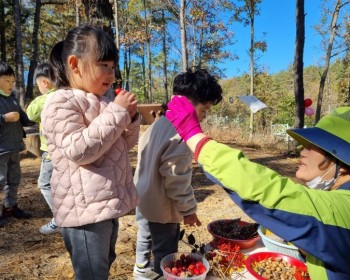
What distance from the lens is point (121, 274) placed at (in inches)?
99.0

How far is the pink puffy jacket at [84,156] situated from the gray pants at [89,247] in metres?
0.06

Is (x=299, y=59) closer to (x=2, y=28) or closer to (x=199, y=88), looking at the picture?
(x=199, y=88)

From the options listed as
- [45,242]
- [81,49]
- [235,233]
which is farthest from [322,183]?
[45,242]

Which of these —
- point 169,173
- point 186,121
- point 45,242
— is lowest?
point 45,242

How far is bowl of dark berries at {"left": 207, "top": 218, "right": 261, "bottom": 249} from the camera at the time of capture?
175 centimetres

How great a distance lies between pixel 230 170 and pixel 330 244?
322 millimetres

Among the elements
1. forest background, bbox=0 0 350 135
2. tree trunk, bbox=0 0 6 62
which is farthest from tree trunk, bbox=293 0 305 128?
tree trunk, bbox=0 0 6 62

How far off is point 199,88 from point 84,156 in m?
0.90

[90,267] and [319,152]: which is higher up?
[319,152]

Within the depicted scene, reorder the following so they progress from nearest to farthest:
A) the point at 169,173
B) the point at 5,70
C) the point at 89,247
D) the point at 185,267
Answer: the point at 89,247
the point at 185,267
the point at 169,173
the point at 5,70

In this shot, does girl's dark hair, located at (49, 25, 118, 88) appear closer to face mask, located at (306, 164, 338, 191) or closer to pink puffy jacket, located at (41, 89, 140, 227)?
pink puffy jacket, located at (41, 89, 140, 227)

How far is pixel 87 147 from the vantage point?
48.8 inches

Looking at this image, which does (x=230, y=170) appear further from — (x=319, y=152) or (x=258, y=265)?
(x=258, y=265)

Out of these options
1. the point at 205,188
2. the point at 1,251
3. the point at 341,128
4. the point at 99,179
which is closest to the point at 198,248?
the point at 99,179
